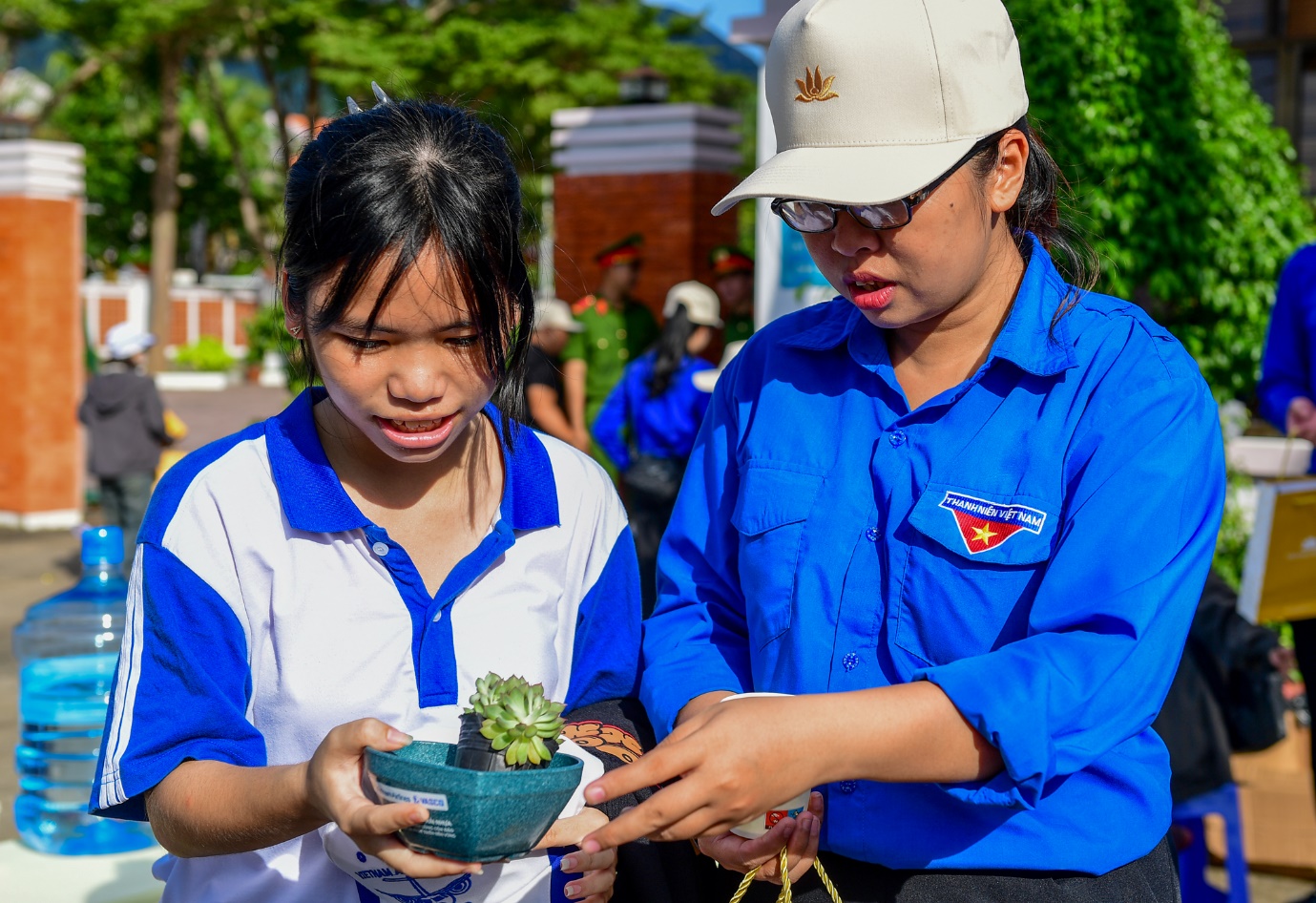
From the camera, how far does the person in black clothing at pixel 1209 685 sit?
307 centimetres

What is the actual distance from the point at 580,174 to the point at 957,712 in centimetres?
929

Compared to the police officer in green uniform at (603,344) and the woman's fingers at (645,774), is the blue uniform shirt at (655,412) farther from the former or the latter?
the woman's fingers at (645,774)

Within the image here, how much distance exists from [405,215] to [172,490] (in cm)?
42

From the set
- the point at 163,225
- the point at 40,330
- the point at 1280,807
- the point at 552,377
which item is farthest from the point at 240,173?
the point at 1280,807

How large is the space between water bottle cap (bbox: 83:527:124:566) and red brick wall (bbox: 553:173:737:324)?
6777 mm

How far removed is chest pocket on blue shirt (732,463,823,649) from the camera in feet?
4.95

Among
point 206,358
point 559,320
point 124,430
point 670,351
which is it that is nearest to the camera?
point 670,351

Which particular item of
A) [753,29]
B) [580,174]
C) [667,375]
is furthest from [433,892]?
[580,174]

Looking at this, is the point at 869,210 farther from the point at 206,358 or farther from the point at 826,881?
the point at 206,358

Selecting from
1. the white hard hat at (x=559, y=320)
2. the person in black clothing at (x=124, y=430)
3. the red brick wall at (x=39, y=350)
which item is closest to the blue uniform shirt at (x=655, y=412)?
the white hard hat at (x=559, y=320)

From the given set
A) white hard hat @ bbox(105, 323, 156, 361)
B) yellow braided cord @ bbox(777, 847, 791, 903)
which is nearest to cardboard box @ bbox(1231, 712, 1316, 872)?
yellow braided cord @ bbox(777, 847, 791, 903)

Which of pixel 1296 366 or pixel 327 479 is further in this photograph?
pixel 1296 366

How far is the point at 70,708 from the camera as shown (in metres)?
3.47

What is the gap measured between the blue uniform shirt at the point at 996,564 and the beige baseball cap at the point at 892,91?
0.75 feet
